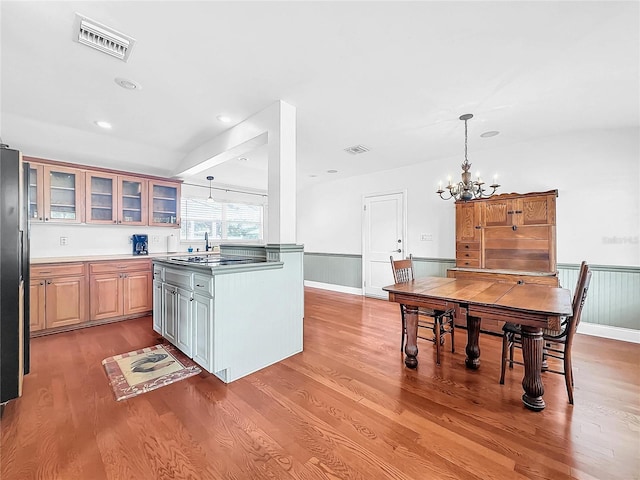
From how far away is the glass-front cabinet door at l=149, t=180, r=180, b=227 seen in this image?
14.7 feet

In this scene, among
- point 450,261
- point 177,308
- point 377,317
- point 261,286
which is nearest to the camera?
point 261,286

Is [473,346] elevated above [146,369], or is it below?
above

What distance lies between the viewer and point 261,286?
250 centimetres

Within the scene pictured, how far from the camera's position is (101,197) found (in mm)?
4066

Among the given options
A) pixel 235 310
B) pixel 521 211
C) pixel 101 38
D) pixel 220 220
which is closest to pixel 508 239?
pixel 521 211

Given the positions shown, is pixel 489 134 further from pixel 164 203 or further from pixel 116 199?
pixel 116 199

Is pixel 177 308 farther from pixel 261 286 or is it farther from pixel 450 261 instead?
pixel 450 261

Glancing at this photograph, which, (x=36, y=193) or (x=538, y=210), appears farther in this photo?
(x=36, y=193)

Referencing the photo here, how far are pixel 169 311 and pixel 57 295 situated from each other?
5.68 feet

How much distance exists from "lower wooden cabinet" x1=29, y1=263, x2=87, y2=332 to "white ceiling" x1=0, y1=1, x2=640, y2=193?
1664mm

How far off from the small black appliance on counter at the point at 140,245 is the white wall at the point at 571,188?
458 cm

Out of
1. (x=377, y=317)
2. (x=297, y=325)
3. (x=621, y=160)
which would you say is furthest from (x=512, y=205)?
(x=297, y=325)

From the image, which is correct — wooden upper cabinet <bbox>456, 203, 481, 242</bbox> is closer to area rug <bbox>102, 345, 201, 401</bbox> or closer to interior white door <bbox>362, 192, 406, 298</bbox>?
Answer: interior white door <bbox>362, 192, 406, 298</bbox>

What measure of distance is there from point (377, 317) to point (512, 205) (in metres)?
2.36
